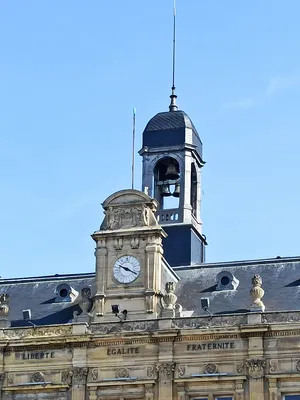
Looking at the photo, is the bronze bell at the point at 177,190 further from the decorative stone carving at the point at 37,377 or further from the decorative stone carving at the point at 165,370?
the decorative stone carving at the point at 37,377

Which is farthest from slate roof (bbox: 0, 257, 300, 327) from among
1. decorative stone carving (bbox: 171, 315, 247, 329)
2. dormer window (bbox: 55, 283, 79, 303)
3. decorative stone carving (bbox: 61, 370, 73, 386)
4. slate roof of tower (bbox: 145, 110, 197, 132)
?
slate roof of tower (bbox: 145, 110, 197, 132)

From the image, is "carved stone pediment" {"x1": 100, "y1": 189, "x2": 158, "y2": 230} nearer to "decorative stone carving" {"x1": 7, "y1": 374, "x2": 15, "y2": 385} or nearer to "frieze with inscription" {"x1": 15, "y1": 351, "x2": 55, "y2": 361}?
"frieze with inscription" {"x1": 15, "y1": 351, "x2": 55, "y2": 361}

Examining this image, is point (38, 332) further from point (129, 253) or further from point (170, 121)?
point (170, 121)

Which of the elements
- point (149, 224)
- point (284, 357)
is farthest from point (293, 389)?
point (149, 224)

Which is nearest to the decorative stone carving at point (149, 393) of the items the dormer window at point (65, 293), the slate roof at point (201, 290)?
the slate roof at point (201, 290)

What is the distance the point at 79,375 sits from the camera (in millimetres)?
53469

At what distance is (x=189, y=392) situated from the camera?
171 ft

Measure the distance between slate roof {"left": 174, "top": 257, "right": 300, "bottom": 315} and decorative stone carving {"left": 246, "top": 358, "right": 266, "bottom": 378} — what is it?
104 inches

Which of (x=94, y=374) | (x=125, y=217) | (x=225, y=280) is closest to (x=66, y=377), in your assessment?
(x=94, y=374)

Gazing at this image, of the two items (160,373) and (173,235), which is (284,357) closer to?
(160,373)

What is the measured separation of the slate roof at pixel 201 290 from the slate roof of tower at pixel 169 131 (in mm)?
6534

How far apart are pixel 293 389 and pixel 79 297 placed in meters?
11.3

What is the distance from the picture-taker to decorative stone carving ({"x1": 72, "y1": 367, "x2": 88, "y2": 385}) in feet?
175

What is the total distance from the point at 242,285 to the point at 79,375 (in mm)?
8318
